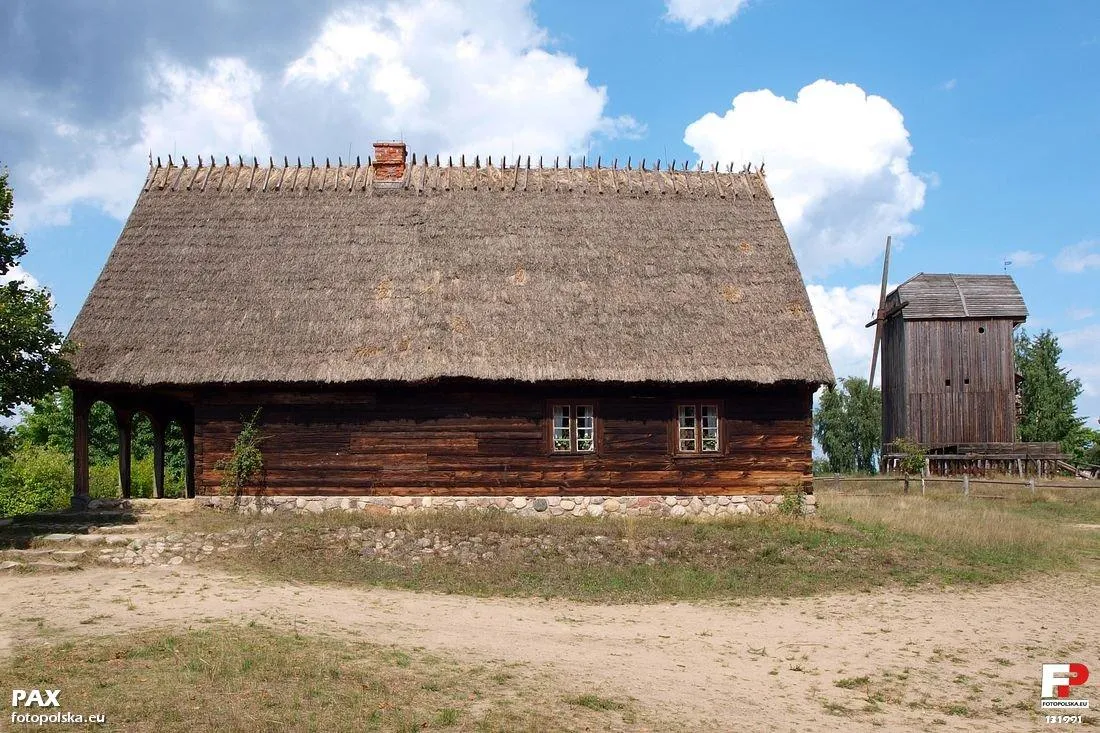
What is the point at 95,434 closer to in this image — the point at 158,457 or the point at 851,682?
the point at 158,457

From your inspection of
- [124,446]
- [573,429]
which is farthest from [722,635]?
[124,446]

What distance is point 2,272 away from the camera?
15734 millimetres

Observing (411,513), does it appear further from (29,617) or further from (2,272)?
(2,272)

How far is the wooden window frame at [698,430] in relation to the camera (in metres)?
18.1

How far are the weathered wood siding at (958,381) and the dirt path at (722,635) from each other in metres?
22.2

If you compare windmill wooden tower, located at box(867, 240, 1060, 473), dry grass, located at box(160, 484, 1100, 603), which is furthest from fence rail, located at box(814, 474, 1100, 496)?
dry grass, located at box(160, 484, 1100, 603)

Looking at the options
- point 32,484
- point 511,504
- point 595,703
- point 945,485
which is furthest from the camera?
point 32,484

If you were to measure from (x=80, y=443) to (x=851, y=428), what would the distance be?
48.4m

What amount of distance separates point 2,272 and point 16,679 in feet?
33.9

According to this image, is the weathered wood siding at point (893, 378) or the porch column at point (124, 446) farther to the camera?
the weathered wood siding at point (893, 378)

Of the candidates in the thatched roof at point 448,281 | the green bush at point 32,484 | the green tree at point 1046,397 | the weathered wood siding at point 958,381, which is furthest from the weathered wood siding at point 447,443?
the green tree at point 1046,397

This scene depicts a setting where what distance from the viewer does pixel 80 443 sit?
17969 mm

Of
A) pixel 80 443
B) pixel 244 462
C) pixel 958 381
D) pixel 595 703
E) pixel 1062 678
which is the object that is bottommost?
pixel 1062 678

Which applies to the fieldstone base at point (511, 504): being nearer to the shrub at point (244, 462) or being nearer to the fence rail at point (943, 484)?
the shrub at point (244, 462)
